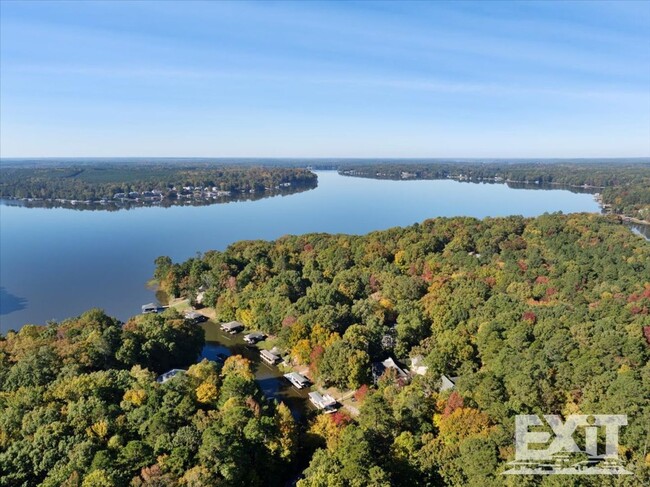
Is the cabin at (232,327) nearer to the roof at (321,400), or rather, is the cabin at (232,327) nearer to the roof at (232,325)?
the roof at (232,325)

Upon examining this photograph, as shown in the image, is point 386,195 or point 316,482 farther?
point 386,195

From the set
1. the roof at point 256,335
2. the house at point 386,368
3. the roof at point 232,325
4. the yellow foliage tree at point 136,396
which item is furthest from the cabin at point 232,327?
the yellow foliage tree at point 136,396

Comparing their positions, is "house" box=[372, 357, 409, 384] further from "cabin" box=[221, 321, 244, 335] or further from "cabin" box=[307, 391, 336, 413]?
"cabin" box=[221, 321, 244, 335]

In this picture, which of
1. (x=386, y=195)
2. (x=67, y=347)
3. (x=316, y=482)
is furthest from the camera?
(x=386, y=195)

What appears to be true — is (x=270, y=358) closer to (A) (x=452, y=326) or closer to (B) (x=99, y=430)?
(A) (x=452, y=326)

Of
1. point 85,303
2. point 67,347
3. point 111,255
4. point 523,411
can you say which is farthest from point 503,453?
point 111,255

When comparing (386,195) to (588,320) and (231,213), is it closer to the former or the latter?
(231,213)

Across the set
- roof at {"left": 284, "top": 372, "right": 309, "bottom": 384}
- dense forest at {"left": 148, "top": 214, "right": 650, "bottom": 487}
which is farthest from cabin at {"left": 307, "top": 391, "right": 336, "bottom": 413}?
roof at {"left": 284, "top": 372, "right": 309, "bottom": 384}
